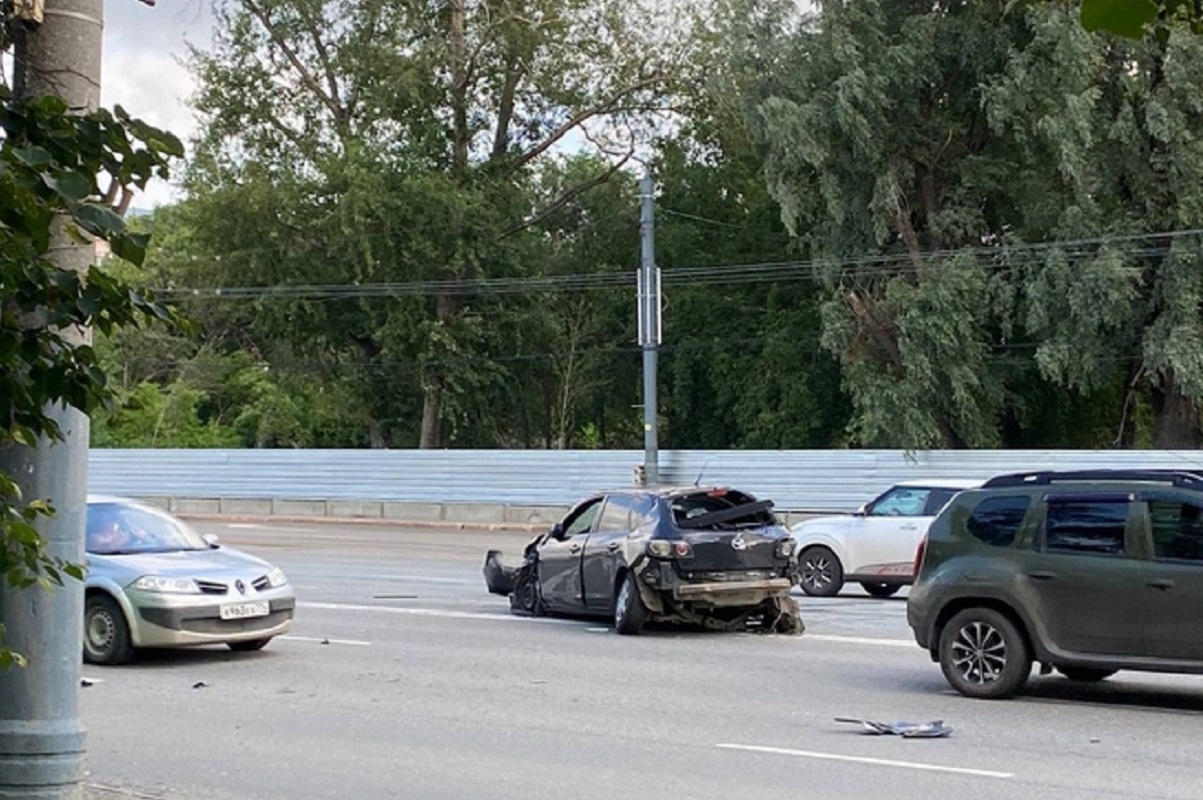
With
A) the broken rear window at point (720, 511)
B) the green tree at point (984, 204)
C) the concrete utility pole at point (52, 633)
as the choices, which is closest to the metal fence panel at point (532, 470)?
the green tree at point (984, 204)

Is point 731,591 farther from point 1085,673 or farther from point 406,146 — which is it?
point 406,146

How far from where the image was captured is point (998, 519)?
42.1ft

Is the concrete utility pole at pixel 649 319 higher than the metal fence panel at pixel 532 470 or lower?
higher

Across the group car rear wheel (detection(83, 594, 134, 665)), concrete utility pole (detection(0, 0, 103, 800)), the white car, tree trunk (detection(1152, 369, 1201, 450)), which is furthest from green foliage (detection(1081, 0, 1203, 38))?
tree trunk (detection(1152, 369, 1201, 450))

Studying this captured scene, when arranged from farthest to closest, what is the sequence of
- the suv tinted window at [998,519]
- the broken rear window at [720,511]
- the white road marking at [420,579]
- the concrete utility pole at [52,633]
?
the white road marking at [420,579], the broken rear window at [720,511], the suv tinted window at [998,519], the concrete utility pole at [52,633]

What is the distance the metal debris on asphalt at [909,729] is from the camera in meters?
11.2

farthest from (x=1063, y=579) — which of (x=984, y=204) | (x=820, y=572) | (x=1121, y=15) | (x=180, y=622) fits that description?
(x=984, y=204)

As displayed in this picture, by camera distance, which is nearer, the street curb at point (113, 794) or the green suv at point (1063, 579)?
the street curb at point (113, 794)

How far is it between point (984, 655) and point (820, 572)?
9.47 m

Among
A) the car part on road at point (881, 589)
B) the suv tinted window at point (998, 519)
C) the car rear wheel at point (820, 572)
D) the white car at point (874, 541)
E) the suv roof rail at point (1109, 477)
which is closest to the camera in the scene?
the suv roof rail at point (1109, 477)

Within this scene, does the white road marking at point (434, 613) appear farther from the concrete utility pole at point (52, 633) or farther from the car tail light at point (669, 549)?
the concrete utility pole at point (52, 633)

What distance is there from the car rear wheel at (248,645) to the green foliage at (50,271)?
37.7 feet

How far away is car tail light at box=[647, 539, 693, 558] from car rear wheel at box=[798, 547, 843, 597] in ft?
19.7

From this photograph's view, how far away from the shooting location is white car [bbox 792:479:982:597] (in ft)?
70.3
